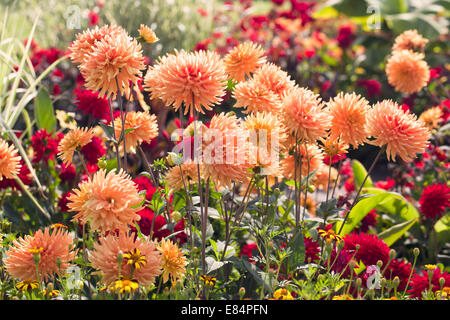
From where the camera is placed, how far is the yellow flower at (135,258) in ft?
2.87

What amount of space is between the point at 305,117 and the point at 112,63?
43 cm

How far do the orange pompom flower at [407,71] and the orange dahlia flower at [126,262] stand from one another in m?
1.33

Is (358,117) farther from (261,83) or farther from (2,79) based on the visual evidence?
(2,79)

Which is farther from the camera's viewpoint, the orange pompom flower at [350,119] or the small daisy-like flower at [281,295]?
the orange pompom flower at [350,119]

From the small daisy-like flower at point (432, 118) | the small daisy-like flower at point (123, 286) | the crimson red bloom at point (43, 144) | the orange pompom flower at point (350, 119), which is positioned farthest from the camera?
the small daisy-like flower at point (432, 118)

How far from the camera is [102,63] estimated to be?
0.98m

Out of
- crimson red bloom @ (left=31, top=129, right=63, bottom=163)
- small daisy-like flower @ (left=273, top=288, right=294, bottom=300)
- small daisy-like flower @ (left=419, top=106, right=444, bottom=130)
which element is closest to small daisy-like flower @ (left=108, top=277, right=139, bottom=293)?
small daisy-like flower @ (left=273, top=288, right=294, bottom=300)

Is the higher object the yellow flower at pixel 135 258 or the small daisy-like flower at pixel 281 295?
the yellow flower at pixel 135 258

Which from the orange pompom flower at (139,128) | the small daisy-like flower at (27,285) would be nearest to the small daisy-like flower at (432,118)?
the orange pompom flower at (139,128)

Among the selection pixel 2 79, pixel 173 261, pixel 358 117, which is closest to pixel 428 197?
pixel 358 117

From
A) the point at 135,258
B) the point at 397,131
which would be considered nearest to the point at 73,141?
the point at 135,258

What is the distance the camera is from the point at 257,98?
1115 millimetres

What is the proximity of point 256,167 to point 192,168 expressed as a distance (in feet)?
0.71

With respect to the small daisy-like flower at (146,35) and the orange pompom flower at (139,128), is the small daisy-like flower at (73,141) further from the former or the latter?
the small daisy-like flower at (146,35)
